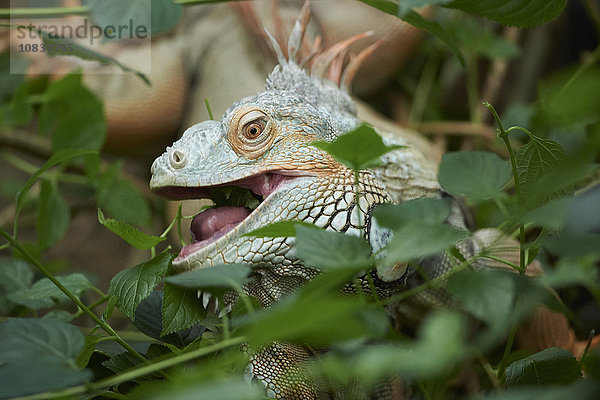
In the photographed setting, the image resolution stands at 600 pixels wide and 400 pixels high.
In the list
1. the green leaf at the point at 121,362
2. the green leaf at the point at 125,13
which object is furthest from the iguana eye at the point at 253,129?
the green leaf at the point at 121,362

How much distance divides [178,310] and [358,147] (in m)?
0.41

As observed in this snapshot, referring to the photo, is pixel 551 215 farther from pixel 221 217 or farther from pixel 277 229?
pixel 221 217

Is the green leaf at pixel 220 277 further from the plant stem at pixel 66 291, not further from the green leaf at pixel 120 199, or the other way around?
the green leaf at pixel 120 199

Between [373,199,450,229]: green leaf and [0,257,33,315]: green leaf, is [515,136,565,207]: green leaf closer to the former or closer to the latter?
[373,199,450,229]: green leaf

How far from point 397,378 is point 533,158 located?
1.72ft

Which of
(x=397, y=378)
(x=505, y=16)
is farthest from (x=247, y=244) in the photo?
(x=505, y=16)

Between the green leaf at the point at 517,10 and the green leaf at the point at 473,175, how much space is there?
0.24 m

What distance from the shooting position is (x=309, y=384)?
1.03 m

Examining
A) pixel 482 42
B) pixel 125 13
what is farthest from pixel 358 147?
pixel 482 42

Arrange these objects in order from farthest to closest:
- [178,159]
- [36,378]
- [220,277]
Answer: [178,159]
[220,277]
[36,378]

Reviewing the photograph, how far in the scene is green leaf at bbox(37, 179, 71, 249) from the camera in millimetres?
Result: 1459

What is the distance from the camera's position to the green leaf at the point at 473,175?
2.47ft

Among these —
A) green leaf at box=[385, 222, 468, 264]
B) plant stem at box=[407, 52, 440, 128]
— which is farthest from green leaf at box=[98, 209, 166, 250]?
plant stem at box=[407, 52, 440, 128]

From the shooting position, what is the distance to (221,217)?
109cm
